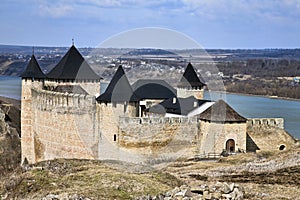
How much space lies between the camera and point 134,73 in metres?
25.0

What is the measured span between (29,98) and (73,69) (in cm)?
204

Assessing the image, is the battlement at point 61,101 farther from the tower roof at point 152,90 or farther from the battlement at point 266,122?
the battlement at point 266,122

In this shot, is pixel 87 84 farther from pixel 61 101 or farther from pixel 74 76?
pixel 61 101

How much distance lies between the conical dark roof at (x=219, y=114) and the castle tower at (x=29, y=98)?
6550 millimetres

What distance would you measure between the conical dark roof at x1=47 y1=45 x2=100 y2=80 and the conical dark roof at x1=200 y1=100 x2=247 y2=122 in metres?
4.75

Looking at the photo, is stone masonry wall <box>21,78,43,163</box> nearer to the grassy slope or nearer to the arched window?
the grassy slope

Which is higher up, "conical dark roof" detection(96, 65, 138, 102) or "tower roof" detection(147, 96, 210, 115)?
"conical dark roof" detection(96, 65, 138, 102)

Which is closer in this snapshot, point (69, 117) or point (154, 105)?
point (69, 117)

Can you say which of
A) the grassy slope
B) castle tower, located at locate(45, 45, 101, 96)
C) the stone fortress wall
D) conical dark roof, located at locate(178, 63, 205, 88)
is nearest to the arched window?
the stone fortress wall

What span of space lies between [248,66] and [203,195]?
87.1 m

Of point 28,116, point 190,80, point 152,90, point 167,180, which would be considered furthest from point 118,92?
point 190,80

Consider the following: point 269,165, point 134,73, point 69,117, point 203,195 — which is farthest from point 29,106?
point 203,195

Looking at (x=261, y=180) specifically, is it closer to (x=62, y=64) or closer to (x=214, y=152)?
(x=214, y=152)

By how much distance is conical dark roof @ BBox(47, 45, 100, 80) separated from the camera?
18953 mm
